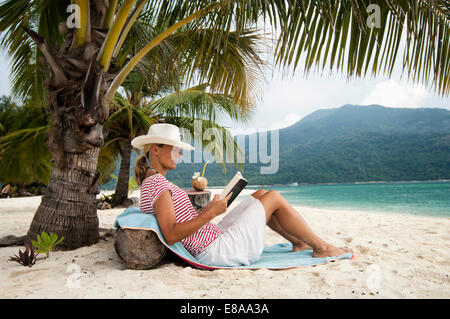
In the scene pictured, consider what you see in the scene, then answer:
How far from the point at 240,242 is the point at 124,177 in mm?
7401

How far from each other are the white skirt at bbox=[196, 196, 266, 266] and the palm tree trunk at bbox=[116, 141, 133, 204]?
7.14 metres

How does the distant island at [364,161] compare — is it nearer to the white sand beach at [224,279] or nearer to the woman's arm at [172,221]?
the white sand beach at [224,279]

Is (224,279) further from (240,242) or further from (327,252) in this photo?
(327,252)

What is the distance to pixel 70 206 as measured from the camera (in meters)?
2.87

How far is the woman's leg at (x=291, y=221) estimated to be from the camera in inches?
95.6

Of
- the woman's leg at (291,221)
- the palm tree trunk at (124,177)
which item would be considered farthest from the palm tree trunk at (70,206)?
the palm tree trunk at (124,177)

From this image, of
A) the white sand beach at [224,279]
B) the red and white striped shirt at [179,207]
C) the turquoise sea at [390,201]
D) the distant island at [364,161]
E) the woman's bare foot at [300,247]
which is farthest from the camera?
the distant island at [364,161]

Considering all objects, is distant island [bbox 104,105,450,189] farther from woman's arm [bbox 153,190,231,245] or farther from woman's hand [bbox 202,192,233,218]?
woman's hand [bbox 202,192,233,218]

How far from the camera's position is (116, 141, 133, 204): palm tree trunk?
28.9ft

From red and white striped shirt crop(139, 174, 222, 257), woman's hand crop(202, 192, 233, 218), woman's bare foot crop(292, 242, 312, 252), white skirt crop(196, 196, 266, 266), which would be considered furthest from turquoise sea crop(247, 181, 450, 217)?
woman's hand crop(202, 192, 233, 218)

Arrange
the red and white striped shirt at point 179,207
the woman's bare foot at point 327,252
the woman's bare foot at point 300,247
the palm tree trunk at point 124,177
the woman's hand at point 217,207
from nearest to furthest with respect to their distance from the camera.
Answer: the woman's hand at point 217,207 < the red and white striped shirt at point 179,207 < the woman's bare foot at point 327,252 < the woman's bare foot at point 300,247 < the palm tree trunk at point 124,177

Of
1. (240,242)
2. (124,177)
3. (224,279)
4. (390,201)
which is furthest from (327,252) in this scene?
(390,201)

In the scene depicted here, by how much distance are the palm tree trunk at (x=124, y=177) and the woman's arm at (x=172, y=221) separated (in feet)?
23.5

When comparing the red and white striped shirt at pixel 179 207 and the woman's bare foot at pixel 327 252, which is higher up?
the red and white striped shirt at pixel 179 207
